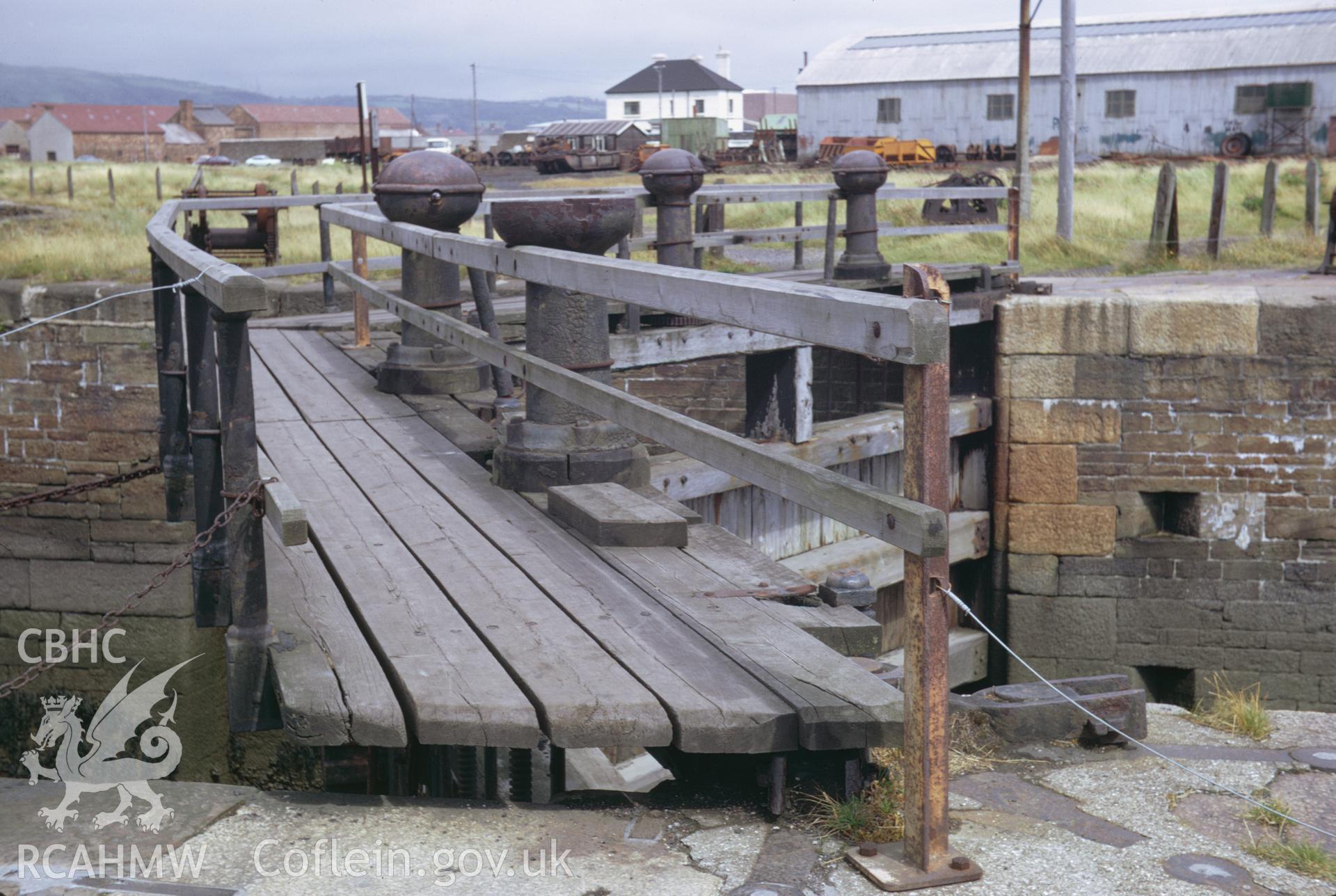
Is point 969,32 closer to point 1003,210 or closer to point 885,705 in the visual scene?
point 1003,210

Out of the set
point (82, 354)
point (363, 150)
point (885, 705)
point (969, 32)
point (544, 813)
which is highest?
point (969, 32)

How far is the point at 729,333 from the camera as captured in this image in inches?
340

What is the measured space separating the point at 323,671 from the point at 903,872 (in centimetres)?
146

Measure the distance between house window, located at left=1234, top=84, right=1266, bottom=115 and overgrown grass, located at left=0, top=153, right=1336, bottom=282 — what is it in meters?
2.89

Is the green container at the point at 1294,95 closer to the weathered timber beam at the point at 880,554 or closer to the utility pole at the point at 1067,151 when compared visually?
the utility pole at the point at 1067,151

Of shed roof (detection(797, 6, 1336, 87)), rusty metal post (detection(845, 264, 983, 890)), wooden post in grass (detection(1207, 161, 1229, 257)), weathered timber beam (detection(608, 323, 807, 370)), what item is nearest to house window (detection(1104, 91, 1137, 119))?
shed roof (detection(797, 6, 1336, 87))

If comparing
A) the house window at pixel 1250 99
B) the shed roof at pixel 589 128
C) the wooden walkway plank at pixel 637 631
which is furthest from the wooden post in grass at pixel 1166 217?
the shed roof at pixel 589 128

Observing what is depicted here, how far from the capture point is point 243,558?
352 centimetres

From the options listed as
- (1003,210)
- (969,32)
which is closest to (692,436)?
(1003,210)

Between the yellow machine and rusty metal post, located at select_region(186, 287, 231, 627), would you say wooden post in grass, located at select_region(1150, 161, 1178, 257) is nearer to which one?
rusty metal post, located at select_region(186, 287, 231, 627)

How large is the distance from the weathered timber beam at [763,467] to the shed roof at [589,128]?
48.6 meters

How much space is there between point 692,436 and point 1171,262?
12.7 meters

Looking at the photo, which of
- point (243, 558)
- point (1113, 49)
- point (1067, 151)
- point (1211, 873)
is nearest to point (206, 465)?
point (243, 558)

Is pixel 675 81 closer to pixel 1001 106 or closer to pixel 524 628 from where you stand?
pixel 1001 106
